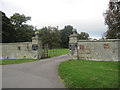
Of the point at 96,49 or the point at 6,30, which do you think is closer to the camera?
the point at 96,49

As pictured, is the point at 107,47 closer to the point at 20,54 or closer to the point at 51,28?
the point at 20,54

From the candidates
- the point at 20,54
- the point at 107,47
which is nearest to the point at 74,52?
the point at 107,47

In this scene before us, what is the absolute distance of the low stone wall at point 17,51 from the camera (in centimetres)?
1266

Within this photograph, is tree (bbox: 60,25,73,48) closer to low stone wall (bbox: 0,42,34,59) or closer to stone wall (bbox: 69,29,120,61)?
low stone wall (bbox: 0,42,34,59)

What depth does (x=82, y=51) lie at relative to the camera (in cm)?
1044

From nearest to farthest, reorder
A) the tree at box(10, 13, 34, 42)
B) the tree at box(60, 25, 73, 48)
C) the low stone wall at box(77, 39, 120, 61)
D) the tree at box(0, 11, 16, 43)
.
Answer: the low stone wall at box(77, 39, 120, 61), the tree at box(0, 11, 16, 43), the tree at box(10, 13, 34, 42), the tree at box(60, 25, 73, 48)

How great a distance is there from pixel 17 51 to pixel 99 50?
36.8ft

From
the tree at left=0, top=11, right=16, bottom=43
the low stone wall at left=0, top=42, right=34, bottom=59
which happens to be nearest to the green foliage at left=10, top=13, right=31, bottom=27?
the tree at left=0, top=11, right=16, bottom=43

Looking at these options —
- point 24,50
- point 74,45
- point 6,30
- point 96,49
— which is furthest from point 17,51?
point 6,30

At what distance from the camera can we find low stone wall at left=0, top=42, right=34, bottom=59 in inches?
498

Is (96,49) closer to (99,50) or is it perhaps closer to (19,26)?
(99,50)

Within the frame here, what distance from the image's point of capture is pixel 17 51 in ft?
43.3

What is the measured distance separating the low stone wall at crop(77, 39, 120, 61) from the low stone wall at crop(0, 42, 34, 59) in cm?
686

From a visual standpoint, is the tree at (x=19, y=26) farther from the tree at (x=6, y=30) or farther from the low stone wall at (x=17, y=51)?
the low stone wall at (x=17, y=51)
